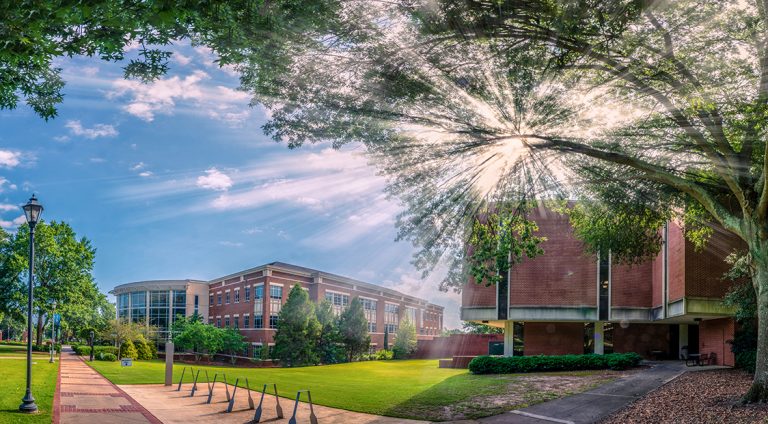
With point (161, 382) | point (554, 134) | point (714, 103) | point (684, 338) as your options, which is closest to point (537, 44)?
point (554, 134)

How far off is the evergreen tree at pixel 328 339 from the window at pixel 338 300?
11.3 meters

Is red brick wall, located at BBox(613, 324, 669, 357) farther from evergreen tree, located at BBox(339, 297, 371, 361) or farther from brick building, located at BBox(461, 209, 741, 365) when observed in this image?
evergreen tree, located at BBox(339, 297, 371, 361)

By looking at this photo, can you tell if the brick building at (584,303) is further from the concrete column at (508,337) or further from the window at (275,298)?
the window at (275,298)

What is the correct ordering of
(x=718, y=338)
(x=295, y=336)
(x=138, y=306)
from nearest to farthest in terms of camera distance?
(x=718, y=338), (x=295, y=336), (x=138, y=306)

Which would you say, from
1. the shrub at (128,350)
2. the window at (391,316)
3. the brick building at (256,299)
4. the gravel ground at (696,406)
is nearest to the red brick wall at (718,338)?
the gravel ground at (696,406)

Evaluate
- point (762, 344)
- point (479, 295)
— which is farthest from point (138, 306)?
point (762, 344)

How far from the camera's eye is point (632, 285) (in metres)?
38.1

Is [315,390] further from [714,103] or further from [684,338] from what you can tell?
[684,338]

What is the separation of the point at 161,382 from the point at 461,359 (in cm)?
2037

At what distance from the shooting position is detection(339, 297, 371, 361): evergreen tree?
2314 inches

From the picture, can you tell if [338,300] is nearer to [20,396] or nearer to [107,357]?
[107,357]

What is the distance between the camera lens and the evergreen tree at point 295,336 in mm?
52844

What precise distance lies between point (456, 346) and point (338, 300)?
617 inches

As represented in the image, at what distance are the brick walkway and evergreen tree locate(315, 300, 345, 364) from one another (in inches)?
1224
